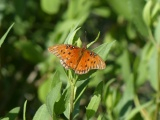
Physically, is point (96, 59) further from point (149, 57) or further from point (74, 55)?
point (149, 57)

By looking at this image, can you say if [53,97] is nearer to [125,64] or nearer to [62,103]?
[62,103]

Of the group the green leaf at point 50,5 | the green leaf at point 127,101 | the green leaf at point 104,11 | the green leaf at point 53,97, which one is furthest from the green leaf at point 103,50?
the green leaf at point 104,11

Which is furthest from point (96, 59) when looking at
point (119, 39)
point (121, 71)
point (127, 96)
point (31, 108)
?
point (119, 39)

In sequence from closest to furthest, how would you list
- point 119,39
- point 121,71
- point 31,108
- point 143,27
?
point 143,27 < point 121,71 < point 31,108 < point 119,39

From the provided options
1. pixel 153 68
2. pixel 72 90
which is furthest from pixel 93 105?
pixel 153 68

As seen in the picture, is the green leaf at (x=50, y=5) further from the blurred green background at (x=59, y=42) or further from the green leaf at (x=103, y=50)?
the green leaf at (x=103, y=50)
